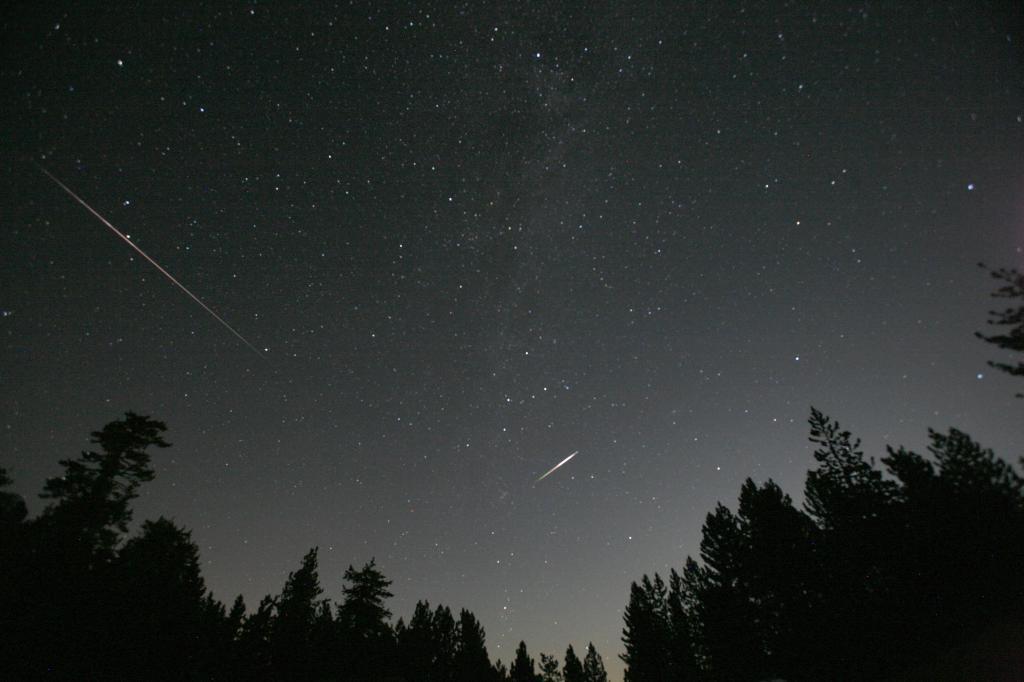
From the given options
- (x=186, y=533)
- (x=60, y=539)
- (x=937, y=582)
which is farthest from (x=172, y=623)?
(x=937, y=582)

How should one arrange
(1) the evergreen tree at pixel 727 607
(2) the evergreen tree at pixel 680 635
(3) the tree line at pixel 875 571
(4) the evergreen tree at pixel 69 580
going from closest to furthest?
1. (4) the evergreen tree at pixel 69 580
2. (3) the tree line at pixel 875 571
3. (1) the evergreen tree at pixel 727 607
4. (2) the evergreen tree at pixel 680 635

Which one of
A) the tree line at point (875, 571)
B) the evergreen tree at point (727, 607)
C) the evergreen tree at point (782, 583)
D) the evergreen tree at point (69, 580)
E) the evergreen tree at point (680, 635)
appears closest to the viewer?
the evergreen tree at point (69, 580)

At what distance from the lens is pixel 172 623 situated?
18562 millimetres

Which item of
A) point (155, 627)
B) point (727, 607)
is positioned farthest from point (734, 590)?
point (155, 627)

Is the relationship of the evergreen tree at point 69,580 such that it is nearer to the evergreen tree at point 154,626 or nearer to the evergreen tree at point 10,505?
the evergreen tree at point 154,626

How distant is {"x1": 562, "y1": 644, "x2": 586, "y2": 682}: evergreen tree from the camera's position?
56.0m

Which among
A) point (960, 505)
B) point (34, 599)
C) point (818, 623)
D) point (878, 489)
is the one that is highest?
point (878, 489)

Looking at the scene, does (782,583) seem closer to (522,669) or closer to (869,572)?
(869,572)

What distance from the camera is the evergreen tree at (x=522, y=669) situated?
164 feet

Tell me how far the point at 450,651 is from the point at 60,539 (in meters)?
44.0

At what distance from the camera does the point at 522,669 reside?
50.1 metres

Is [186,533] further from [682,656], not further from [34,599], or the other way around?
[682,656]

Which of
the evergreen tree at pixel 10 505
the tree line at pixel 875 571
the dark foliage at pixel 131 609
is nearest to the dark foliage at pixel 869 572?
the tree line at pixel 875 571

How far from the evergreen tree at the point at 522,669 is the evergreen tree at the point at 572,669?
7.04 m
